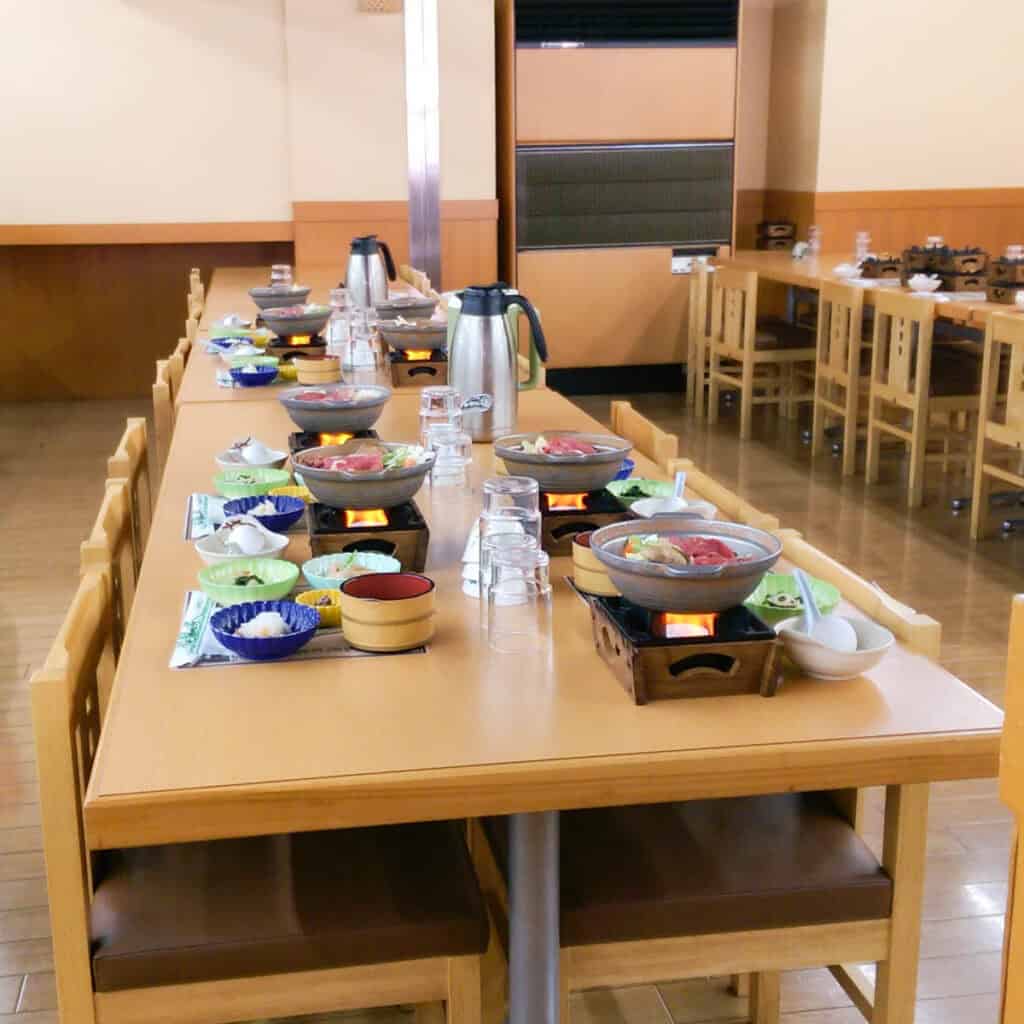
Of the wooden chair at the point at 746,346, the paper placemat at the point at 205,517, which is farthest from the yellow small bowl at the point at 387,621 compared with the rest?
the wooden chair at the point at 746,346

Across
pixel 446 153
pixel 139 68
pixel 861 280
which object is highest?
pixel 139 68

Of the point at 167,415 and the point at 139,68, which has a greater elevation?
the point at 139,68

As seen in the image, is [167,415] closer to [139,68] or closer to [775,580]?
[775,580]

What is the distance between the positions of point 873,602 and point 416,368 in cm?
184

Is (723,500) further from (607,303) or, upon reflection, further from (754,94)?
(754,94)

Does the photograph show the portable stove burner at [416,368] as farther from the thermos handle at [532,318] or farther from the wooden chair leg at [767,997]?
the wooden chair leg at [767,997]

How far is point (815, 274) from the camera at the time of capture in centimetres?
593

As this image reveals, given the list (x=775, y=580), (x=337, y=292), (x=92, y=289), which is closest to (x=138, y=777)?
(x=775, y=580)

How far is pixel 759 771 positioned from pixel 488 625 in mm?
425

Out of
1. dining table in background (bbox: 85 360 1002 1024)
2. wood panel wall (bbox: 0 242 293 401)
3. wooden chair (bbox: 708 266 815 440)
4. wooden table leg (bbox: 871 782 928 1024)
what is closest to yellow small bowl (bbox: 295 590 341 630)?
dining table in background (bbox: 85 360 1002 1024)

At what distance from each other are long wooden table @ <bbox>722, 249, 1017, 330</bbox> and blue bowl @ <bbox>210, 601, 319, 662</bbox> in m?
3.53

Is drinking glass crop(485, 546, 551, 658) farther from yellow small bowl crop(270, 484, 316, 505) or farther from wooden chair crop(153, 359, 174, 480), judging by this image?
wooden chair crop(153, 359, 174, 480)

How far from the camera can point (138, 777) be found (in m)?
1.23

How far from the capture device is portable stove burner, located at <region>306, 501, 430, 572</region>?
1.80 metres
